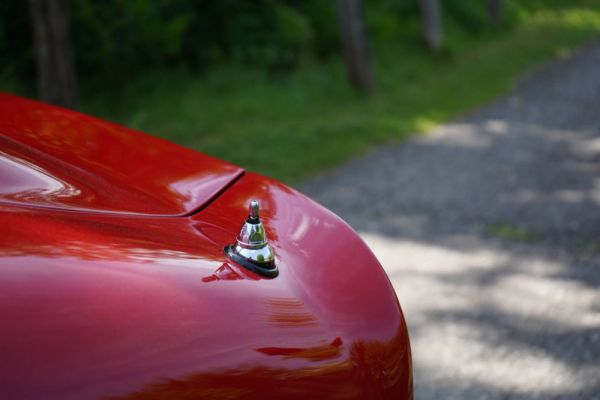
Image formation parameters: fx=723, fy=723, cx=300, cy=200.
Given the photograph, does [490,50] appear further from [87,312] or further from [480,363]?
[87,312]

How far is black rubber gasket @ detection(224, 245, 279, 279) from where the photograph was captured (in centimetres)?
160

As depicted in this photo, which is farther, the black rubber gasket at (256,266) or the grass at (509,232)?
the grass at (509,232)

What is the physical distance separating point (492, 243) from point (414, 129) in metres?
3.35

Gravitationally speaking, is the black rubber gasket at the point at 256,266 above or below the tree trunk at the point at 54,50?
below

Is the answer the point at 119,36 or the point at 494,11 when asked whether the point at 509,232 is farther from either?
the point at 494,11

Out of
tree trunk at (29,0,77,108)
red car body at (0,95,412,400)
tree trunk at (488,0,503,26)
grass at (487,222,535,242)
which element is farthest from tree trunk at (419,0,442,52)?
red car body at (0,95,412,400)

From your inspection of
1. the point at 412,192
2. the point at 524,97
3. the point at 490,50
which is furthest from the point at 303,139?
the point at 490,50

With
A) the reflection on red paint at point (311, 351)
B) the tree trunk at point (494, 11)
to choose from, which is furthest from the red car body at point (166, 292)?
the tree trunk at point (494, 11)

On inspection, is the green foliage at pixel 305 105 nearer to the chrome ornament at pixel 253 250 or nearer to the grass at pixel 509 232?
the grass at pixel 509 232

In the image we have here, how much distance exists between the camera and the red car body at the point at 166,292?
1241 millimetres

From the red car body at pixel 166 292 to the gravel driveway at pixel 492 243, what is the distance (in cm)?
153

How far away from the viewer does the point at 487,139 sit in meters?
7.55

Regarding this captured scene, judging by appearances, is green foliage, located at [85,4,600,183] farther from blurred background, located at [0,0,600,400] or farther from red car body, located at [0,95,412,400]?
red car body, located at [0,95,412,400]

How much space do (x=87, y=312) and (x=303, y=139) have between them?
610 centimetres
